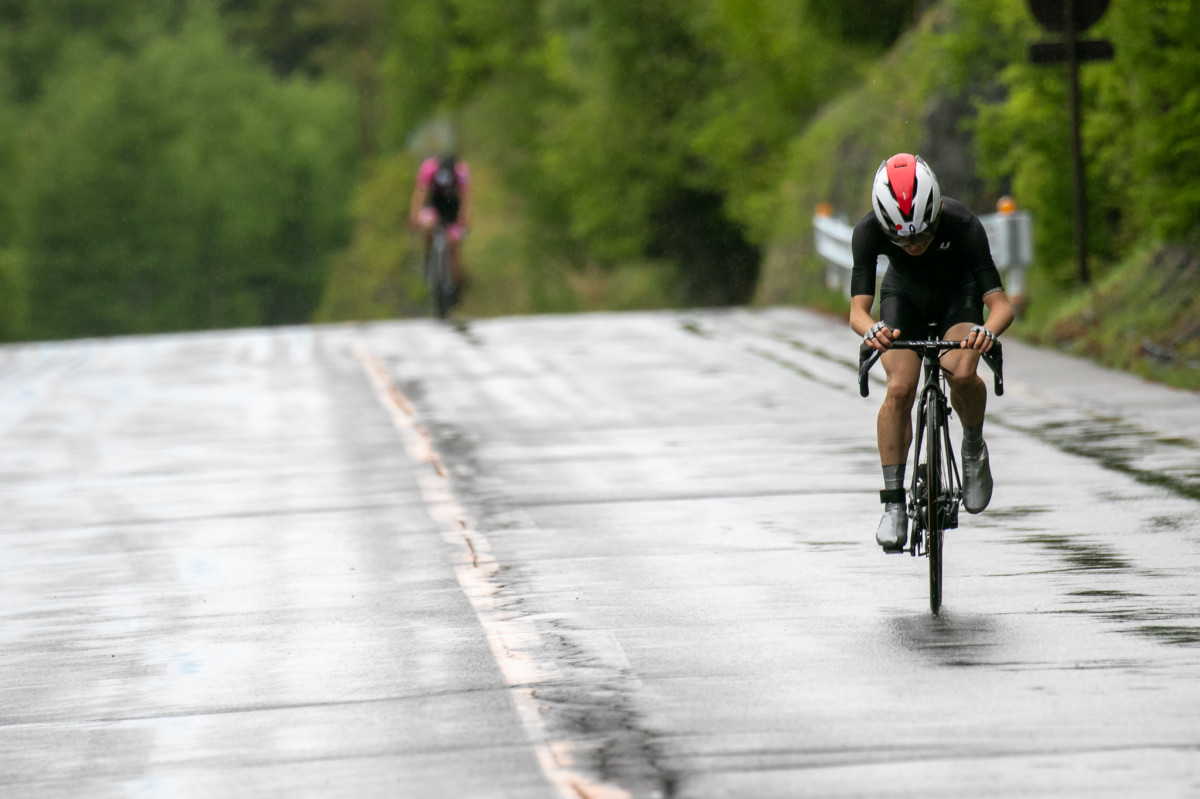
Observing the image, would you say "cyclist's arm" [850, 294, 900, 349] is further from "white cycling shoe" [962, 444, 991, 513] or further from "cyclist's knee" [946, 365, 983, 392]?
"white cycling shoe" [962, 444, 991, 513]

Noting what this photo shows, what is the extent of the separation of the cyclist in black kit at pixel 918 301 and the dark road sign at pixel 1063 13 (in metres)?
12.7

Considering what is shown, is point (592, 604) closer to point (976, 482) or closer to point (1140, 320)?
point (976, 482)

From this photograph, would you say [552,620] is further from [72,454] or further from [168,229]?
[168,229]

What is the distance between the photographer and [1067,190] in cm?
2327

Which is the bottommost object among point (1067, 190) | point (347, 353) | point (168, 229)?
point (168, 229)

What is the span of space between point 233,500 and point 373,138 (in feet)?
307

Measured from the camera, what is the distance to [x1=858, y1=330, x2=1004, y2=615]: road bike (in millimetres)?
8992

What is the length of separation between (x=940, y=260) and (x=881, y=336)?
56 cm

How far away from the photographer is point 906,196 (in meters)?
8.91

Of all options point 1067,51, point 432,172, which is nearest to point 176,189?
point 432,172

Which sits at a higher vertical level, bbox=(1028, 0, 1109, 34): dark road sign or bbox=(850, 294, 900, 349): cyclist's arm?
bbox=(1028, 0, 1109, 34): dark road sign

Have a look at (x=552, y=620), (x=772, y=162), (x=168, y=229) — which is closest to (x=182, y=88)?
(x=168, y=229)

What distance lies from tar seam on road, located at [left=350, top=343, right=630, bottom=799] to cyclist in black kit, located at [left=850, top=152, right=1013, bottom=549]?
1592mm

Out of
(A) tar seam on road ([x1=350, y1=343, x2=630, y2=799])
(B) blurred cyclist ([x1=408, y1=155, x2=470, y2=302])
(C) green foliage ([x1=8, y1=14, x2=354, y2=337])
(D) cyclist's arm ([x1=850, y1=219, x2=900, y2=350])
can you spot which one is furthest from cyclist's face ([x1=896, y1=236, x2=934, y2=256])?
A: (C) green foliage ([x1=8, y1=14, x2=354, y2=337])
